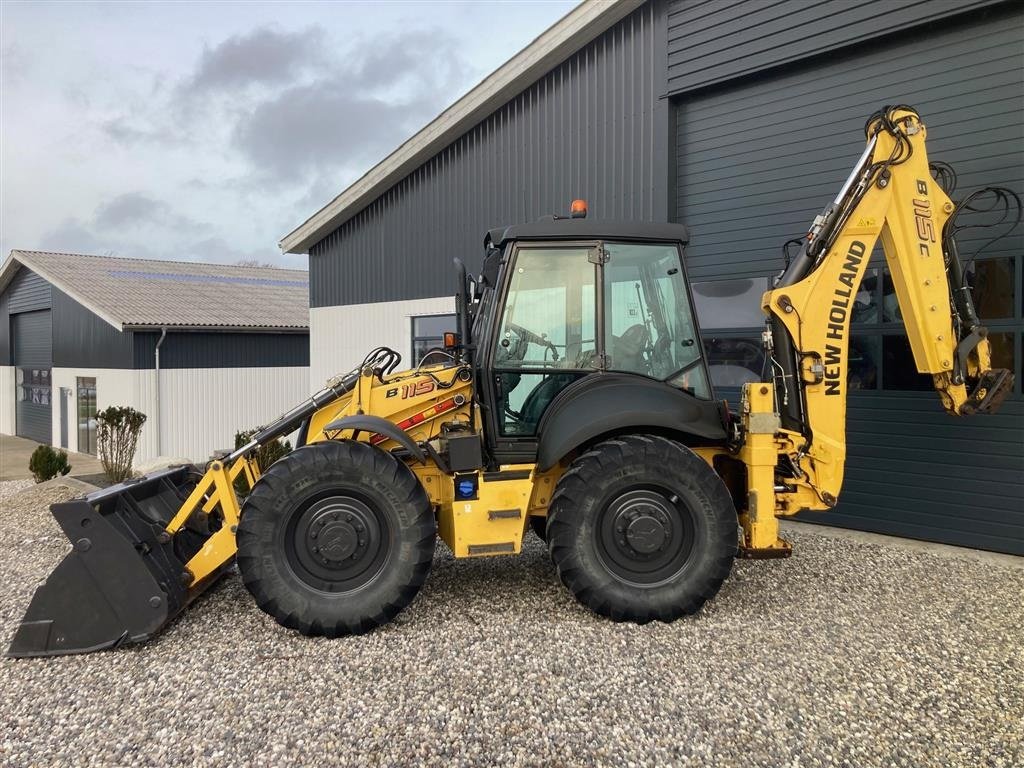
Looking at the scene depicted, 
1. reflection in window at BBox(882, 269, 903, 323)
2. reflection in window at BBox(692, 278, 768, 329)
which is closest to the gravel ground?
reflection in window at BBox(882, 269, 903, 323)

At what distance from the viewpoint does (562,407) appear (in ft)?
15.4

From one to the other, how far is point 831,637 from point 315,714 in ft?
10.1

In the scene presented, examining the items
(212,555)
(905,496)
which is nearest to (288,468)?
(212,555)

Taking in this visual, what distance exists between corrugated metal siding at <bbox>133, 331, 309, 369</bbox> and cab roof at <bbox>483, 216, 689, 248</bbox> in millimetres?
14672

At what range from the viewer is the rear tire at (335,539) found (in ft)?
14.3

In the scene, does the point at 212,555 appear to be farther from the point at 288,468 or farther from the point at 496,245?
the point at 496,245

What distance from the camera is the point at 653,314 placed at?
496cm

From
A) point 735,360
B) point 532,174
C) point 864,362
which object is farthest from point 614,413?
point 532,174

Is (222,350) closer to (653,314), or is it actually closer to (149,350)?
(149,350)

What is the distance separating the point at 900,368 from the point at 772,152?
8.87ft

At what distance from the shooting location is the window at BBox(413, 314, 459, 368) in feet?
36.9

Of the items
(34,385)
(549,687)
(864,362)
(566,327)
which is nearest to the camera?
(549,687)

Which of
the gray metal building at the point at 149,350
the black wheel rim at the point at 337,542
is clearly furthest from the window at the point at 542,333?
the gray metal building at the point at 149,350

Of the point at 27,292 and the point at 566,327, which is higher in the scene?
the point at 27,292
